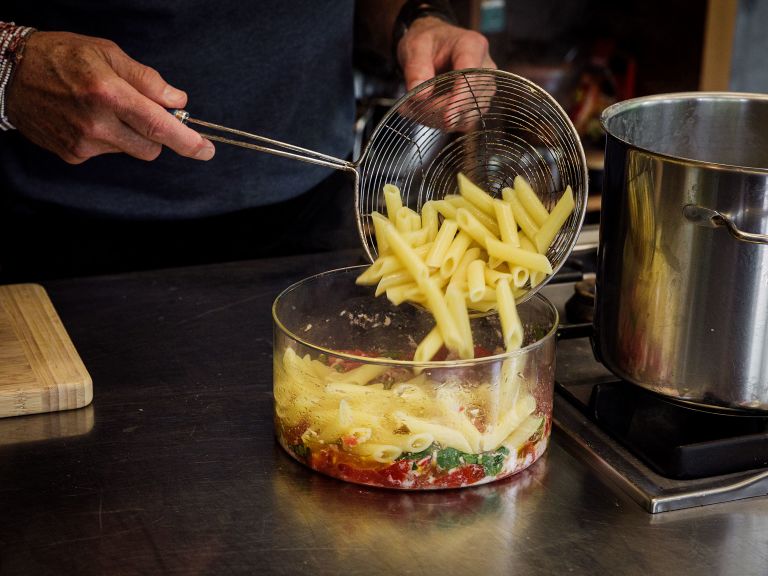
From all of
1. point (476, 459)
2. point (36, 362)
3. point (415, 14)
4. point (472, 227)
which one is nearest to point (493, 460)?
point (476, 459)

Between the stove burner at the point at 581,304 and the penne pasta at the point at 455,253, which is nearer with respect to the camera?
the penne pasta at the point at 455,253

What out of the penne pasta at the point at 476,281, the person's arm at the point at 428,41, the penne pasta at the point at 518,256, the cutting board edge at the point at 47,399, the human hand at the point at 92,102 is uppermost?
the person's arm at the point at 428,41

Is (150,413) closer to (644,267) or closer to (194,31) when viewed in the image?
(644,267)

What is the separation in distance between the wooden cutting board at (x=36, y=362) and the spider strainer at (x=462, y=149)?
28 cm

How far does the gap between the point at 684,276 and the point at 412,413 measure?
0.25 metres

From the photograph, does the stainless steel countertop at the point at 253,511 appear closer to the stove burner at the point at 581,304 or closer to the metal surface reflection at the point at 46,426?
the metal surface reflection at the point at 46,426

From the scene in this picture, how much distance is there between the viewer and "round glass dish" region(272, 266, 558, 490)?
2.72ft

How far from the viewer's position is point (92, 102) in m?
1.05

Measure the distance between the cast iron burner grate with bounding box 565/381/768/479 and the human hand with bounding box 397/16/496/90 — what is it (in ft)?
1.68

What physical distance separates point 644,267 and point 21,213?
3.30ft

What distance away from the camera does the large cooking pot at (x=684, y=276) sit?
0.80 metres

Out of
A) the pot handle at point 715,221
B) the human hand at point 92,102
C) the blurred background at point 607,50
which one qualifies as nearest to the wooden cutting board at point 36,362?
the human hand at point 92,102

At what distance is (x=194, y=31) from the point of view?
57.2 inches

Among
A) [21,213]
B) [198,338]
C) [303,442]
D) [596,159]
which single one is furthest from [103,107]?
[596,159]
